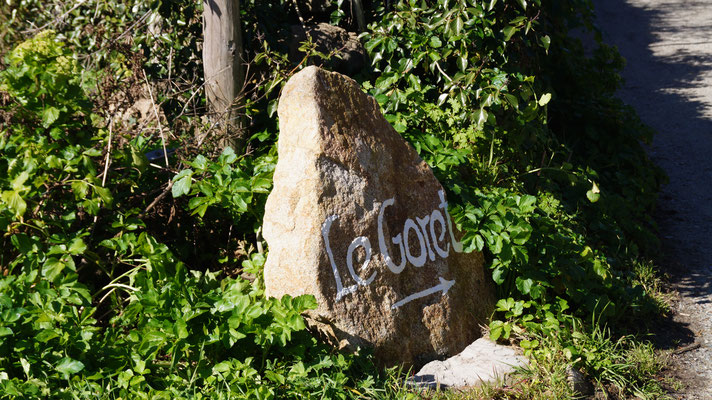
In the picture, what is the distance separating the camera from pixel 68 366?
2812mm

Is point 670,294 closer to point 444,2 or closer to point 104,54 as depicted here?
point 444,2

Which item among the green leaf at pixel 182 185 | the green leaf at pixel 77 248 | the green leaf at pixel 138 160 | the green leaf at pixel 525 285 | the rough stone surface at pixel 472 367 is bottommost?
the rough stone surface at pixel 472 367

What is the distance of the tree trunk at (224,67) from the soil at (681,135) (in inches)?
113

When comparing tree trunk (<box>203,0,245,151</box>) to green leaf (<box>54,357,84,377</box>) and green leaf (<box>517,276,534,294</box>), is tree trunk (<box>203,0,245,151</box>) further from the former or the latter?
green leaf (<box>517,276,534,294</box>)

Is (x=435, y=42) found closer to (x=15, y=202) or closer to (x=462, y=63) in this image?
(x=462, y=63)

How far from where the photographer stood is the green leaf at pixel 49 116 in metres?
3.64

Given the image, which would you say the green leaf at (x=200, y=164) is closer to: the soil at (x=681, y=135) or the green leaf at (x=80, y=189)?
the green leaf at (x=80, y=189)

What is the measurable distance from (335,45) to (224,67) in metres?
1.29

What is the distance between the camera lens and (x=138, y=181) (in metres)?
3.98

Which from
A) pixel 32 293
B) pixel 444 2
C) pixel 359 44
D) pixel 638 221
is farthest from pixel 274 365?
pixel 638 221

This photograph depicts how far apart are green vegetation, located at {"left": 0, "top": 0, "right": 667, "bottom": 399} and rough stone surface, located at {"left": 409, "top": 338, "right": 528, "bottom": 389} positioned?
0.08 meters

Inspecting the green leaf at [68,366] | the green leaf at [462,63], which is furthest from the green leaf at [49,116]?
the green leaf at [462,63]

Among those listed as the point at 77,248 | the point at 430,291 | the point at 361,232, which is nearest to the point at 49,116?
the point at 77,248

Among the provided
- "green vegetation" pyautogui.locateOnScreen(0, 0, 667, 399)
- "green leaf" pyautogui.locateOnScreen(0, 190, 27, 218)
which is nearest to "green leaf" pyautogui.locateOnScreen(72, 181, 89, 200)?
"green vegetation" pyautogui.locateOnScreen(0, 0, 667, 399)
